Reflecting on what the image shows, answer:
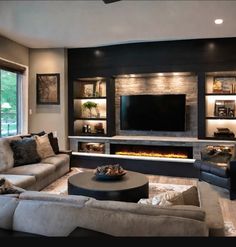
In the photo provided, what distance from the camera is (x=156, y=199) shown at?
6.45ft

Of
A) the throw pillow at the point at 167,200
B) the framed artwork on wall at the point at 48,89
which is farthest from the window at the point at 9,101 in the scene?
the throw pillow at the point at 167,200

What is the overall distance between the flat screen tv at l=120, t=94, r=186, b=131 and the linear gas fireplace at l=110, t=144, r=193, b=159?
0.43m

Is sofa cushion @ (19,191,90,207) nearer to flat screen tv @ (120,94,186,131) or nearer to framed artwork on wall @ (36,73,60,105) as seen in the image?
flat screen tv @ (120,94,186,131)

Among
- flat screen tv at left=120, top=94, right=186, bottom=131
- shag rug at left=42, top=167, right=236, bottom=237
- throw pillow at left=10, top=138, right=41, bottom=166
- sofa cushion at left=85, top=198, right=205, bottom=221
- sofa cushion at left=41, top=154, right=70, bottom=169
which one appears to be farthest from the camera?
flat screen tv at left=120, top=94, right=186, bottom=131

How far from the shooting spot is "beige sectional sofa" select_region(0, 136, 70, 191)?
3863mm

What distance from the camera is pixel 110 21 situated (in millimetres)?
4488

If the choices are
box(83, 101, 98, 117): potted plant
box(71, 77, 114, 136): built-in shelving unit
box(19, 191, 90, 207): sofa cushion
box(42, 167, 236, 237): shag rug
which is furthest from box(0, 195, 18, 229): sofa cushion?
box(83, 101, 98, 117): potted plant

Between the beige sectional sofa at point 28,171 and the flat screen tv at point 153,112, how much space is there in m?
2.08

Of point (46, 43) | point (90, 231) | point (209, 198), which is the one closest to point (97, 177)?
point (209, 198)

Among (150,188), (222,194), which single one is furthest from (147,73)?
(222,194)

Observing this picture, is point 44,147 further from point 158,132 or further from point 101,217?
point 101,217

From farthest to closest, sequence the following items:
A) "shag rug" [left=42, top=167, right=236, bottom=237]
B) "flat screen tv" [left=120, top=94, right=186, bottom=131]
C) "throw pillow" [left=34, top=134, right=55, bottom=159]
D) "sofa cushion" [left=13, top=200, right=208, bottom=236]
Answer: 1. "flat screen tv" [left=120, top=94, right=186, bottom=131]
2. "throw pillow" [left=34, top=134, right=55, bottom=159]
3. "shag rug" [left=42, top=167, right=236, bottom=237]
4. "sofa cushion" [left=13, top=200, right=208, bottom=236]

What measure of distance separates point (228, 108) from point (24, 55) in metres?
4.71

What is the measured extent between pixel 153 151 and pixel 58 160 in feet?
6.96
